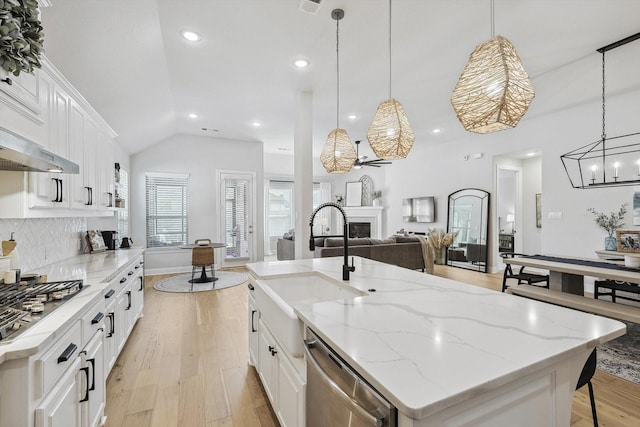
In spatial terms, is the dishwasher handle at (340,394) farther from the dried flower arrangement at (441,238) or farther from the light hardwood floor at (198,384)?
the dried flower arrangement at (441,238)

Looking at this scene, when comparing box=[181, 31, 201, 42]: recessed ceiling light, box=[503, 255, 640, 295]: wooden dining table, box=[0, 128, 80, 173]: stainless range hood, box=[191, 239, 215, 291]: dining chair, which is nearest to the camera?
box=[0, 128, 80, 173]: stainless range hood

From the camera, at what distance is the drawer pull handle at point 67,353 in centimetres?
124

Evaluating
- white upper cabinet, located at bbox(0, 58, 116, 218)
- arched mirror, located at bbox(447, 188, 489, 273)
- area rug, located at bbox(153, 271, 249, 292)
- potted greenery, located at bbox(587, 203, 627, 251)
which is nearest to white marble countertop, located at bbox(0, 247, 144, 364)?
white upper cabinet, located at bbox(0, 58, 116, 218)

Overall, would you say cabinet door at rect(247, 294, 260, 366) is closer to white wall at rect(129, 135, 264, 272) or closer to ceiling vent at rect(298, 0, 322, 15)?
ceiling vent at rect(298, 0, 322, 15)

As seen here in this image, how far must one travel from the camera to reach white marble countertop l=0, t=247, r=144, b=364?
3.37 ft

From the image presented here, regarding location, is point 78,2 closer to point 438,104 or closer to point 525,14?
point 525,14

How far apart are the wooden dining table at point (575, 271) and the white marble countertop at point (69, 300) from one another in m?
4.07

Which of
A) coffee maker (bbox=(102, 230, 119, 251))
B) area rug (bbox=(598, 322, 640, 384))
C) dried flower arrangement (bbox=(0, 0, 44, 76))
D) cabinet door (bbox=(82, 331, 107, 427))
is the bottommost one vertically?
area rug (bbox=(598, 322, 640, 384))

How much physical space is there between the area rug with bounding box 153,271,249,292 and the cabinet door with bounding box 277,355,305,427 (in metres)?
3.75

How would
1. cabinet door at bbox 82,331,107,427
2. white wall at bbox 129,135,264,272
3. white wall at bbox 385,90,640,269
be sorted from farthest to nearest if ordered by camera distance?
white wall at bbox 129,135,264,272
white wall at bbox 385,90,640,269
cabinet door at bbox 82,331,107,427

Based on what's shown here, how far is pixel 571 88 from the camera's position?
4.11m

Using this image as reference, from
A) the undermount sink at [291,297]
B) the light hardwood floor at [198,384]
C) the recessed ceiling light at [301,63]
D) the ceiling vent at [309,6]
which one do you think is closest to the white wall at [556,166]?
the light hardwood floor at [198,384]

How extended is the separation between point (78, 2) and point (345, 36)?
2132mm

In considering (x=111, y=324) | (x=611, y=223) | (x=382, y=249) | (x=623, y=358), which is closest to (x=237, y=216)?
(x=382, y=249)
